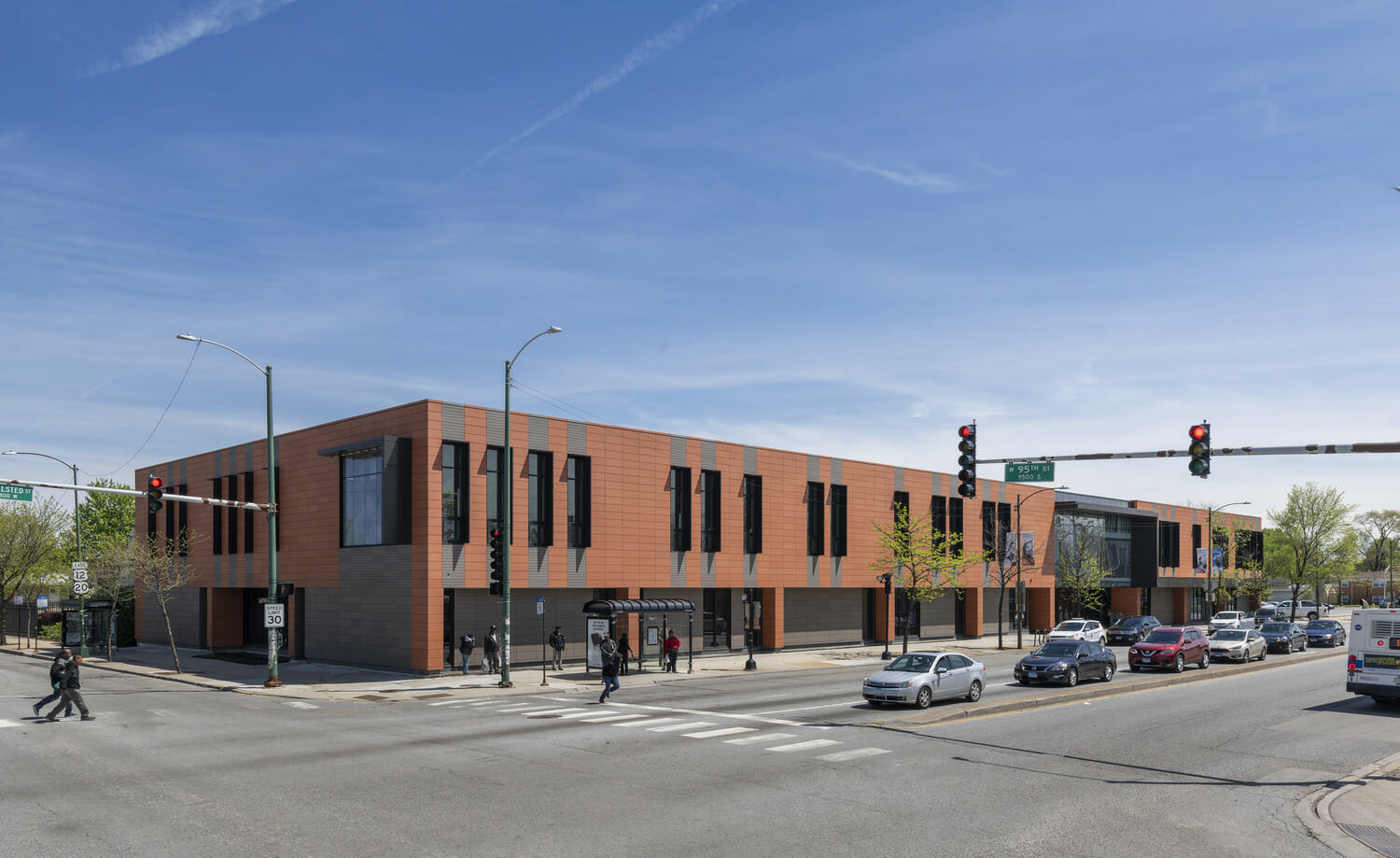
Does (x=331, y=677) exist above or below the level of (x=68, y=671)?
below

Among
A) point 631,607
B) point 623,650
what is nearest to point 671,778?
point 623,650

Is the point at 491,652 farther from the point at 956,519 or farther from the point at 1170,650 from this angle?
the point at 956,519

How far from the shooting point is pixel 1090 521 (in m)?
77.9

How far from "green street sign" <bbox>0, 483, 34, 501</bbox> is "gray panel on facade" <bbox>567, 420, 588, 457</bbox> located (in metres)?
18.7

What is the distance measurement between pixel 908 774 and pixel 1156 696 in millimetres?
16998

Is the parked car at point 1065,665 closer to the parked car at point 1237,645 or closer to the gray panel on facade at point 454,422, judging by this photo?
the parked car at point 1237,645

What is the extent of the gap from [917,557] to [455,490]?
26.4 meters

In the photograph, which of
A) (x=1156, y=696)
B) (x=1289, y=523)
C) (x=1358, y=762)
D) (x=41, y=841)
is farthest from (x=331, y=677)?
(x=1289, y=523)

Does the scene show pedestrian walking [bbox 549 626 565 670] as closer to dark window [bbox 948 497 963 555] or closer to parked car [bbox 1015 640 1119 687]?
parked car [bbox 1015 640 1119 687]

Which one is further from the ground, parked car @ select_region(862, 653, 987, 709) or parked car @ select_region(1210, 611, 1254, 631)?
parked car @ select_region(862, 653, 987, 709)

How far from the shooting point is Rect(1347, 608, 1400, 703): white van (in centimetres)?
2659

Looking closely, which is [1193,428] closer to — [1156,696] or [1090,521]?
[1156,696]

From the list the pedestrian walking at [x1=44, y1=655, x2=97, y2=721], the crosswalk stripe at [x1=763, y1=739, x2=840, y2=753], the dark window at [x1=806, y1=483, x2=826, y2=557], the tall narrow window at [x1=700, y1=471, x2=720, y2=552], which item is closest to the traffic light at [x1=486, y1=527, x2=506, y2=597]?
the pedestrian walking at [x1=44, y1=655, x2=97, y2=721]

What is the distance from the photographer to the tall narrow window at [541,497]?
1601 inches
